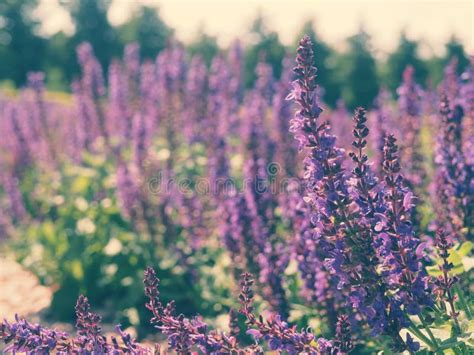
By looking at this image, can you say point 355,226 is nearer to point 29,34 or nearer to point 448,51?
point 448,51

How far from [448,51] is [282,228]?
3736 cm

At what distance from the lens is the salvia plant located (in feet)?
8.95

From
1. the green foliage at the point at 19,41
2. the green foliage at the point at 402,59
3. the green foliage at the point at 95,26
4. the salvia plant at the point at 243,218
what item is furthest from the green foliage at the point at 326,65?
the salvia plant at the point at 243,218

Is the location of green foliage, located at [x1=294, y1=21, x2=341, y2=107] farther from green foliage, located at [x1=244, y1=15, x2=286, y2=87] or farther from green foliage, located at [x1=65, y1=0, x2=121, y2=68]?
green foliage, located at [x1=65, y1=0, x2=121, y2=68]

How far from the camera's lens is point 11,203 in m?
9.69

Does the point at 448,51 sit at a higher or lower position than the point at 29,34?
lower

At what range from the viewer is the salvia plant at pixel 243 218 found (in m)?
2.73

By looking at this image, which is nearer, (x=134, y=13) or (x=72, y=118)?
(x=72, y=118)

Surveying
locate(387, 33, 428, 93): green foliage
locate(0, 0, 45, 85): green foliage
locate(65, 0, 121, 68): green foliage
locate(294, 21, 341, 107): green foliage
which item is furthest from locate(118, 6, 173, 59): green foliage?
locate(387, 33, 428, 93): green foliage

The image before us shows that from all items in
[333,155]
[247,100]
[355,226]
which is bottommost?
[355,226]

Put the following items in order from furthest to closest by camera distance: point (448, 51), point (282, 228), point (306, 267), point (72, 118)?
point (448, 51)
point (72, 118)
point (282, 228)
point (306, 267)

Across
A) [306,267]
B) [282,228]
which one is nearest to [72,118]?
[282,228]

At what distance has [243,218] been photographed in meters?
5.03

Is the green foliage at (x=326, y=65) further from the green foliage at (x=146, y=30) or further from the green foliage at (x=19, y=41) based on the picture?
the green foliage at (x=19, y=41)
